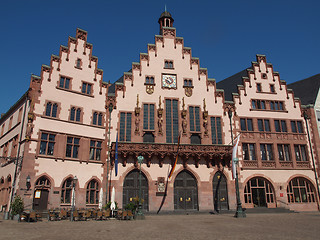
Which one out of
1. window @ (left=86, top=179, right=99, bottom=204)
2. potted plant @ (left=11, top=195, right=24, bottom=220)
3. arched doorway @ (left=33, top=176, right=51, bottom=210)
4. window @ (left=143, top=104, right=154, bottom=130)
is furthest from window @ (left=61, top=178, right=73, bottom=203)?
window @ (left=143, top=104, right=154, bottom=130)

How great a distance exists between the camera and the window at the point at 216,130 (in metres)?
36.2

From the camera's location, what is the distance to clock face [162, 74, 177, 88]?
37406 mm

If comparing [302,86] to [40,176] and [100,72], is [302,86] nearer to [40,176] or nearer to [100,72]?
[100,72]

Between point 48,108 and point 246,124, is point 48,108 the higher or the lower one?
the lower one

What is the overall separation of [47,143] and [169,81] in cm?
1702

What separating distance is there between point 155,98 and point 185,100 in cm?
396

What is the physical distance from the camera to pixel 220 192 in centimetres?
3438

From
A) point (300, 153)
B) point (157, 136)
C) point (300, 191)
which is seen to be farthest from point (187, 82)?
point (300, 191)

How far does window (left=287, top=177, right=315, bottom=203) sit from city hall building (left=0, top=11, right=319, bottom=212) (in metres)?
0.13

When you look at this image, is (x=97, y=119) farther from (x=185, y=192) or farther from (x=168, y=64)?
(x=185, y=192)

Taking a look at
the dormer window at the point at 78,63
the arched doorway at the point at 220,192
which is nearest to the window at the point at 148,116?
the dormer window at the point at 78,63

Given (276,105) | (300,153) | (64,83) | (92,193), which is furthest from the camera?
(276,105)

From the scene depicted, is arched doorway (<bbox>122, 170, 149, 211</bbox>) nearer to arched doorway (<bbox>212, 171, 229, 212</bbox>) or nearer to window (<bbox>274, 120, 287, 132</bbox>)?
arched doorway (<bbox>212, 171, 229, 212</bbox>)

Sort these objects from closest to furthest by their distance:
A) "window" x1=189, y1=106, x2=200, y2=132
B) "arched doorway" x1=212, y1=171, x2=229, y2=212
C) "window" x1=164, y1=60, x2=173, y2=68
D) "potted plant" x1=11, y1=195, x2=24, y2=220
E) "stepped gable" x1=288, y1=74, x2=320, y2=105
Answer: "potted plant" x1=11, y1=195, x2=24, y2=220 → "arched doorway" x1=212, y1=171, x2=229, y2=212 → "window" x1=189, y1=106, x2=200, y2=132 → "window" x1=164, y1=60, x2=173, y2=68 → "stepped gable" x1=288, y1=74, x2=320, y2=105
